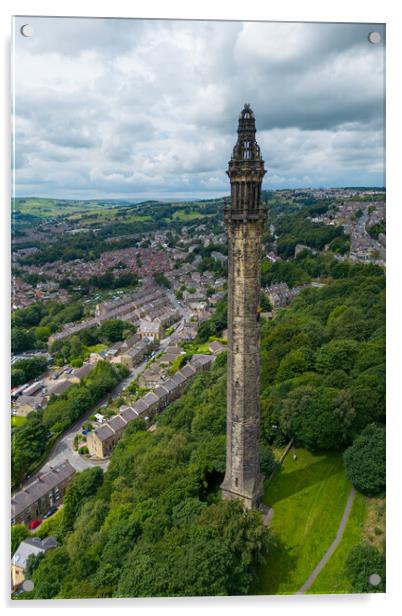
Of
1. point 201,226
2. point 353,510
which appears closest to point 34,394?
point 353,510

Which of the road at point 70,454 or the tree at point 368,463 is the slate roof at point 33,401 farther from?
the tree at point 368,463

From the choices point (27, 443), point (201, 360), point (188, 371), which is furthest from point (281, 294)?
point (27, 443)

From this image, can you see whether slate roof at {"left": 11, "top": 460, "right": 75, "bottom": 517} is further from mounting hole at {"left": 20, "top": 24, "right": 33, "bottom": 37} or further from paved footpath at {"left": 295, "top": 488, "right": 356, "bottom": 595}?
mounting hole at {"left": 20, "top": 24, "right": 33, "bottom": 37}

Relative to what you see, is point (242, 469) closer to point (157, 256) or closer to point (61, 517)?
point (61, 517)

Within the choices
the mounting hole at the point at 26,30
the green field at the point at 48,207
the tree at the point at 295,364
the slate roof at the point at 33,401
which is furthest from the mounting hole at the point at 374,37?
the slate roof at the point at 33,401

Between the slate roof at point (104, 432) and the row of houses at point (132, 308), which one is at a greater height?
the row of houses at point (132, 308)
